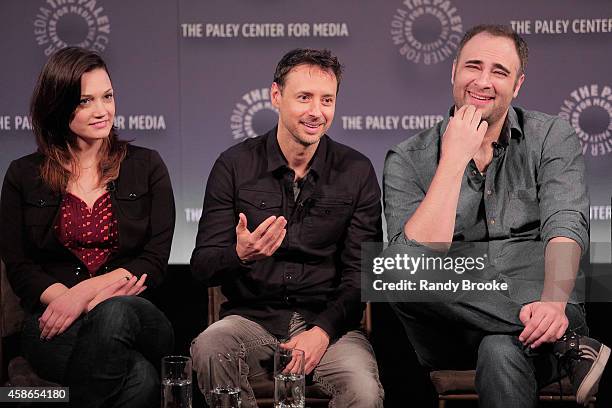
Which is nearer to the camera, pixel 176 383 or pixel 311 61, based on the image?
pixel 176 383

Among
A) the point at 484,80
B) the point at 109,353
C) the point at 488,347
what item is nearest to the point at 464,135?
the point at 484,80

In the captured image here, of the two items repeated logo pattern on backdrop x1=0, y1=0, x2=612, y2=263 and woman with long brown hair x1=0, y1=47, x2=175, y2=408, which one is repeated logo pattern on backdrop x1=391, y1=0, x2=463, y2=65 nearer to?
repeated logo pattern on backdrop x1=0, y1=0, x2=612, y2=263

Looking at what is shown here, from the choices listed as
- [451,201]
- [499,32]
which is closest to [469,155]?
[451,201]

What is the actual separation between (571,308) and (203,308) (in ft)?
5.49

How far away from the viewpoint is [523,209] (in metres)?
3.39

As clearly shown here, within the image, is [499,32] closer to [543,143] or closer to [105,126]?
[543,143]

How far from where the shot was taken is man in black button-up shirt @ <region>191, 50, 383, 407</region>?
3395 mm

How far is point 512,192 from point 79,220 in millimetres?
1622

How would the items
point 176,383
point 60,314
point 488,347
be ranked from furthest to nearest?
A: point 60,314 < point 488,347 < point 176,383

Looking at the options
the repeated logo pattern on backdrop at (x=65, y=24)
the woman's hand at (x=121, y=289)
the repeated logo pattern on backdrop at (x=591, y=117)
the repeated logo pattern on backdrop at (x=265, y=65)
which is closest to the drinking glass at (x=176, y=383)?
the woman's hand at (x=121, y=289)

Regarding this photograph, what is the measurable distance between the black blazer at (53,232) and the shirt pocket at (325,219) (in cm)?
55

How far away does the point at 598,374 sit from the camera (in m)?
2.97

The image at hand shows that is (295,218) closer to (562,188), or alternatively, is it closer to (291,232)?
(291,232)

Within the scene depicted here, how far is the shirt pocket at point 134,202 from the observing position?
11.4 ft
